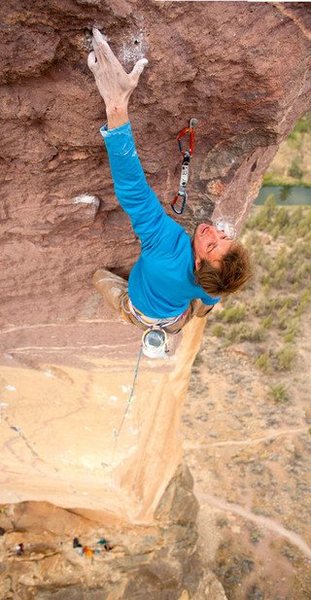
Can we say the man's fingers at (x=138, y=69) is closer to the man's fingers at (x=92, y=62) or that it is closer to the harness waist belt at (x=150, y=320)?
the man's fingers at (x=92, y=62)

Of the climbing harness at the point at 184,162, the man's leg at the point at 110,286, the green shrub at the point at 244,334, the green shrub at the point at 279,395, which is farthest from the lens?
the green shrub at the point at 244,334

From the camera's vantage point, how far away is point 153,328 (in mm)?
2799

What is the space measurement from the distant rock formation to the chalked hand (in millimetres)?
68

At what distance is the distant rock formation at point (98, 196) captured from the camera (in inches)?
82.0

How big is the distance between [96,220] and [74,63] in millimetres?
887

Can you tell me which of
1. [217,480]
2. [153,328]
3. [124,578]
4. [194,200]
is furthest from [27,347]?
[217,480]

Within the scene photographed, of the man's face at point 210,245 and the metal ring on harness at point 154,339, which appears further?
the metal ring on harness at point 154,339

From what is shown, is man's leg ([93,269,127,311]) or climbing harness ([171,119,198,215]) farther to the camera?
man's leg ([93,269,127,311])

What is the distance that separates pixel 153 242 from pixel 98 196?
59 cm

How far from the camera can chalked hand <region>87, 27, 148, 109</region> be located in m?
1.99

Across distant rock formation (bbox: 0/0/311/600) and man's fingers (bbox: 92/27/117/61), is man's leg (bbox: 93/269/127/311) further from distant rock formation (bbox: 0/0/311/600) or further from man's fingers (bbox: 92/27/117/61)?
→ man's fingers (bbox: 92/27/117/61)

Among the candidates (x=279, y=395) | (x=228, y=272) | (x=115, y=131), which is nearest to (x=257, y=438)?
(x=279, y=395)

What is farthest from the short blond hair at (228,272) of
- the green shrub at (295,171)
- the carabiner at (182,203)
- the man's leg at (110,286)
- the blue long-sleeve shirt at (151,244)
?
the green shrub at (295,171)

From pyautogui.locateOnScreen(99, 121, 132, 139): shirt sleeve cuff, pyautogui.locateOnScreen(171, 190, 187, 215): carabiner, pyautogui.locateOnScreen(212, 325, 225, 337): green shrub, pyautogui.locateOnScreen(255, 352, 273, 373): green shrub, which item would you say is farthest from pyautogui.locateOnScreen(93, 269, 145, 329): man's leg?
pyautogui.locateOnScreen(212, 325, 225, 337): green shrub
